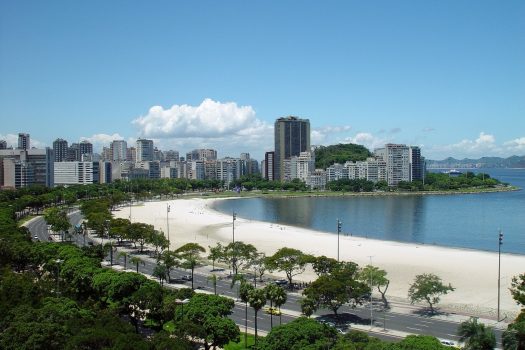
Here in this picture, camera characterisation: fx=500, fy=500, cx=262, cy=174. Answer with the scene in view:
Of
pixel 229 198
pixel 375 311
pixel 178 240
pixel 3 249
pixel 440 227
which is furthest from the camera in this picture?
pixel 229 198

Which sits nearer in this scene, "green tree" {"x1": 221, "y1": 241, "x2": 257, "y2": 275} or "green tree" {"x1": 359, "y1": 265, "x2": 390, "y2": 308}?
"green tree" {"x1": 359, "y1": 265, "x2": 390, "y2": 308}

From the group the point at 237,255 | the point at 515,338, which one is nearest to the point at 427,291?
the point at 515,338

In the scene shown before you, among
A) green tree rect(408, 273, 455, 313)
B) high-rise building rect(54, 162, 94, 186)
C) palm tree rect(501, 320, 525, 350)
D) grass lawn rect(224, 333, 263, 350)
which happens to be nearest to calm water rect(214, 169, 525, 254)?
green tree rect(408, 273, 455, 313)

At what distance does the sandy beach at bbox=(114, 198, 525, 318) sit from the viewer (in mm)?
37125

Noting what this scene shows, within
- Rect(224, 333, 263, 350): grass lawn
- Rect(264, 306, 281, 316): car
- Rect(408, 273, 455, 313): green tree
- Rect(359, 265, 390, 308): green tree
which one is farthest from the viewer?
Rect(359, 265, 390, 308): green tree

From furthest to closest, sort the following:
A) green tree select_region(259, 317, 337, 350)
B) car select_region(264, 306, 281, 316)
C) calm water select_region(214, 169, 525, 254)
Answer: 1. calm water select_region(214, 169, 525, 254)
2. car select_region(264, 306, 281, 316)
3. green tree select_region(259, 317, 337, 350)

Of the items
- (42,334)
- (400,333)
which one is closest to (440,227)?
(400,333)

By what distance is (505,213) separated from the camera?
9950 cm

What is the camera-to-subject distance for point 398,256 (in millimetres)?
53688

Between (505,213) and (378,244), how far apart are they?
49866mm

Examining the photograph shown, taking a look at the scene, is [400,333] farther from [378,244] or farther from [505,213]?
[505,213]

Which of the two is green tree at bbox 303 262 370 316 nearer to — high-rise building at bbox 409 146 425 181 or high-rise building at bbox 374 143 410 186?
high-rise building at bbox 374 143 410 186

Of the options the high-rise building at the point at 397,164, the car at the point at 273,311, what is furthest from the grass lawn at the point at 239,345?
the high-rise building at the point at 397,164

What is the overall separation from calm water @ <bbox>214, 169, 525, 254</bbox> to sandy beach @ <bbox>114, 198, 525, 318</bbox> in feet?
24.8
